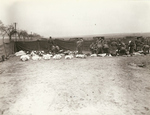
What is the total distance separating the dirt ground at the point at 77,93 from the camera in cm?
337

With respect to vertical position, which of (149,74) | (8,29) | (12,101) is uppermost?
(8,29)

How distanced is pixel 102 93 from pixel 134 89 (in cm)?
93

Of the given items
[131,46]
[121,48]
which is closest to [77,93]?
[121,48]

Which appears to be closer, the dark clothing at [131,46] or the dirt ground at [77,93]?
the dirt ground at [77,93]

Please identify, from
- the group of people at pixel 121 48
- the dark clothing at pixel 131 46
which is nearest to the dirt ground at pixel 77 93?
the group of people at pixel 121 48

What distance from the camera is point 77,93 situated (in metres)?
4.05

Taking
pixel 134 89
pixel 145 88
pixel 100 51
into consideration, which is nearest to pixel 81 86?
pixel 134 89

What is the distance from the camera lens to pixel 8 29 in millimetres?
11391

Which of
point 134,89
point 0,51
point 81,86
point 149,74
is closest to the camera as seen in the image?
point 134,89

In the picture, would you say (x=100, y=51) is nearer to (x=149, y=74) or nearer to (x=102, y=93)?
(x=149, y=74)

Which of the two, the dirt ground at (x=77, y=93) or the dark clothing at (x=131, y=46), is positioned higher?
the dark clothing at (x=131, y=46)

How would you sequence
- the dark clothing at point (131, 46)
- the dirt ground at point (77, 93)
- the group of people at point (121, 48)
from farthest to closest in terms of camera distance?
the dark clothing at point (131, 46)
the group of people at point (121, 48)
the dirt ground at point (77, 93)

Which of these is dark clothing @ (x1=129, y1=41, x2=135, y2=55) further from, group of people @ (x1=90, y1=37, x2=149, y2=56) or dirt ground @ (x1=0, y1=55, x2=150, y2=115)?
dirt ground @ (x1=0, y1=55, x2=150, y2=115)

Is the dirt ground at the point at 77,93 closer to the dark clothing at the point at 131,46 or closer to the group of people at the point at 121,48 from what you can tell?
the group of people at the point at 121,48
